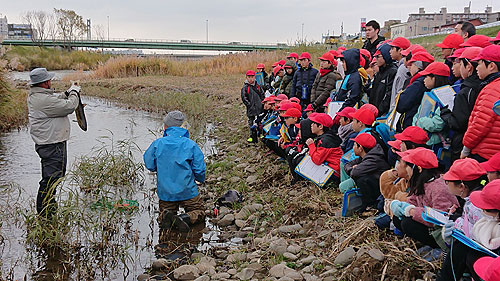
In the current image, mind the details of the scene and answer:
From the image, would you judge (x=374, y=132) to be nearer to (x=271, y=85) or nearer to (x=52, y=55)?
(x=271, y=85)

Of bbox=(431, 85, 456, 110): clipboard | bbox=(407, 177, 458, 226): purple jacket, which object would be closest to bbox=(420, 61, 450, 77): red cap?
bbox=(431, 85, 456, 110): clipboard

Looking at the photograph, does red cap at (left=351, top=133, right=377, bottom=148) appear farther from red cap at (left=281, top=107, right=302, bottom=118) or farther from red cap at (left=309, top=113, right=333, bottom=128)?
red cap at (left=281, top=107, right=302, bottom=118)

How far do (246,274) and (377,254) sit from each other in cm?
129

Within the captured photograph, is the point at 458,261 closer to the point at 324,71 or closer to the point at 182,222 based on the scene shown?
the point at 182,222

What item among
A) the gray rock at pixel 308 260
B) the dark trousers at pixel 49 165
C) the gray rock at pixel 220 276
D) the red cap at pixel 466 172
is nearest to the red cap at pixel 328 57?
the gray rock at pixel 308 260

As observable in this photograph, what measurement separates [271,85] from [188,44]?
62898 mm

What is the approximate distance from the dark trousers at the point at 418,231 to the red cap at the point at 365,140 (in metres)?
1.60

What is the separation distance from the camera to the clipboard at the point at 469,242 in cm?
318

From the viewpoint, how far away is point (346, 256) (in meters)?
4.45

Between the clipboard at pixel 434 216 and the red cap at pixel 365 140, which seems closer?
the clipboard at pixel 434 216

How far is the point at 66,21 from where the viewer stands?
2758 inches

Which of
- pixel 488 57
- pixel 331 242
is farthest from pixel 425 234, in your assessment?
pixel 488 57

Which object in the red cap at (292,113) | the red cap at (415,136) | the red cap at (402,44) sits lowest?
the red cap at (292,113)

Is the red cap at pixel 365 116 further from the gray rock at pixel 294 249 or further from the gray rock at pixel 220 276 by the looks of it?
the gray rock at pixel 220 276
